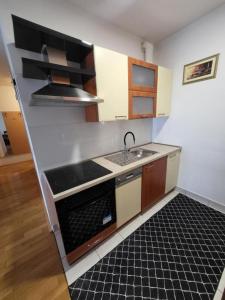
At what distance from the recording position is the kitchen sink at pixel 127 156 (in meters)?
1.70

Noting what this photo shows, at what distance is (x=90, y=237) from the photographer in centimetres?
137

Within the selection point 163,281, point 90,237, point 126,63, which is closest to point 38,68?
point 126,63

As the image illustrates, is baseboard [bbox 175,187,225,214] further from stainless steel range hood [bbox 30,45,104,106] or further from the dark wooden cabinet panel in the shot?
stainless steel range hood [bbox 30,45,104,106]

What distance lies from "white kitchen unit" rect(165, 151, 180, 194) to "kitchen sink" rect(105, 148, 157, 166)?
327 millimetres

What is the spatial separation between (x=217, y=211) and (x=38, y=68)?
9.26 ft

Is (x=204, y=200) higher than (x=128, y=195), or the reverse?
(x=128, y=195)

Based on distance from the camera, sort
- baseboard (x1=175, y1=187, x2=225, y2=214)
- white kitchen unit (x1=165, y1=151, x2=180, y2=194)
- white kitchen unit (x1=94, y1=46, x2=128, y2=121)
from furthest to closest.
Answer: white kitchen unit (x1=165, y1=151, x2=180, y2=194) → baseboard (x1=175, y1=187, x2=225, y2=214) → white kitchen unit (x1=94, y1=46, x2=128, y2=121)

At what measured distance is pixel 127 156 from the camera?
1.94 meters

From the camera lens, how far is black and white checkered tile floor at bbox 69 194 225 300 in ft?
3.63

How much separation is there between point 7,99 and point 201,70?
553cm

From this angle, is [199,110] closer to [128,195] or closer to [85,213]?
[128,195]

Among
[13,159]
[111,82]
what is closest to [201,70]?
[111,82]

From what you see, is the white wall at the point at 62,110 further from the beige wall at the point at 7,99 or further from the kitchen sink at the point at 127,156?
the beige wall at the point at 7,99

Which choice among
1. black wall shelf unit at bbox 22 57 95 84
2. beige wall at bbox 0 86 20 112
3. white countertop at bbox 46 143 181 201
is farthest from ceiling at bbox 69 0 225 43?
beige wall at bbox 0 86 20 112
